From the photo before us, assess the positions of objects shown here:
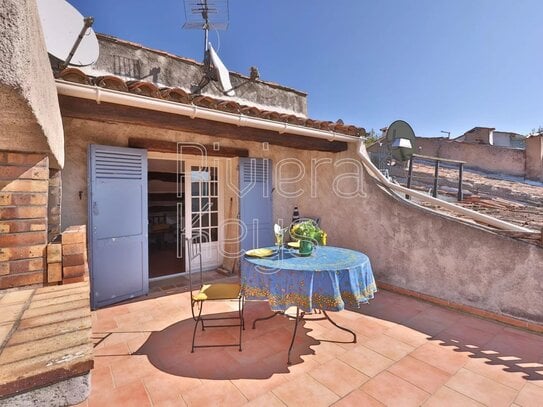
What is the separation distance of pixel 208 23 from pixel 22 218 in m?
6.31

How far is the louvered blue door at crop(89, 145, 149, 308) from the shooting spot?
4.27m

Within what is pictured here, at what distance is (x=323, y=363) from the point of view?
2.97m

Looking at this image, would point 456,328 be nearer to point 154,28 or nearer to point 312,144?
point 312,144

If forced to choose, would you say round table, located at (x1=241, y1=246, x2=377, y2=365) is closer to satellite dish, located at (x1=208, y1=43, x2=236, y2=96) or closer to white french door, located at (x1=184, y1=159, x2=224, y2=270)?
white french door, located at (x1=184, y1=159, x2=224, y2=270)

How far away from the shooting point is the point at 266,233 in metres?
6.33

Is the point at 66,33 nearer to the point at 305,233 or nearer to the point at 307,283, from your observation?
the point at 305,233

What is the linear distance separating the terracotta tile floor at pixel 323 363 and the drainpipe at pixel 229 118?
161 centimetres

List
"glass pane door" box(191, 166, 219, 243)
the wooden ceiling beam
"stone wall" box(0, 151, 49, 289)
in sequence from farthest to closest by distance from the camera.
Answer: "glass pane door" box(191, 166, 219, 243), the wooden ceiling beam, "stone wall" box(0, 151, 49, 289)

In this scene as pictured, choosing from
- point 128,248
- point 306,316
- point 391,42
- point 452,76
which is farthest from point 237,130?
point 452,76

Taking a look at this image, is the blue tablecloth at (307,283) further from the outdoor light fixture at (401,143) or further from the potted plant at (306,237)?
the outdoor light fixture at (401,143)

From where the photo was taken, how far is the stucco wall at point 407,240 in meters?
3.83

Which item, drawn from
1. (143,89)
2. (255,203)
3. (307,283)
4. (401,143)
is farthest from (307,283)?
(401,143)

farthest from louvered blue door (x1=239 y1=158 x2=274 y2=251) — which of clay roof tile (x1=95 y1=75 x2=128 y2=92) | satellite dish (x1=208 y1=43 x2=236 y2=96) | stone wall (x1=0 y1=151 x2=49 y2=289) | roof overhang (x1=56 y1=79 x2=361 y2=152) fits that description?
stone wall (x1=0 y1=151 x2=49 y2=289)

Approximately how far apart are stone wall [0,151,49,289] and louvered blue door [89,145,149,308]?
2653mm
